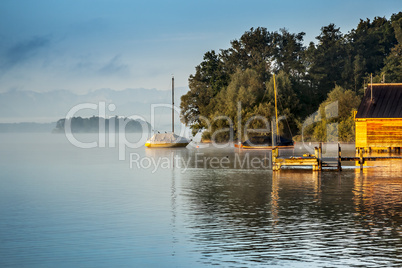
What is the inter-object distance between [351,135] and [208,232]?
6685 cm

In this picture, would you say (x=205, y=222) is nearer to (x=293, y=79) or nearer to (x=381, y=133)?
(x=381, y=133)

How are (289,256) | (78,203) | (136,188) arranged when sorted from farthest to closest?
1. (136,188)
2. (78,203)
3. (289,256)

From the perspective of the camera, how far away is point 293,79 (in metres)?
91.2

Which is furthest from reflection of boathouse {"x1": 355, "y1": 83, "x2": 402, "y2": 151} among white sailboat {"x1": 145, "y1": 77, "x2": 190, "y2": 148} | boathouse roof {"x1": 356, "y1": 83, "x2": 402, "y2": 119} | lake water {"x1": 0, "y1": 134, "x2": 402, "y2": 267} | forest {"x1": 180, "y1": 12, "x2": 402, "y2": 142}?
white sailboat {"x1": 145, "y1": 77, "x2": 190, "y2": 148}

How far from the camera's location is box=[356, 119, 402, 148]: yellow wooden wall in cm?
5041

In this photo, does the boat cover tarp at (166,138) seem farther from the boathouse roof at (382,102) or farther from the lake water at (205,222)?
the lake water at (205,222)

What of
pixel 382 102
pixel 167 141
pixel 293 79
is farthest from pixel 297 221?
pixel 293 79

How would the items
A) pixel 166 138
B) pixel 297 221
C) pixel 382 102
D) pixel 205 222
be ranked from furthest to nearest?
pixel 166 138 → pixel 382 102 → pixel 205 222 → pixel 297 221

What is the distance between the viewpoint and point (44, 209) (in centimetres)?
2264

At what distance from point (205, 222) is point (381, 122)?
3588 centimetres

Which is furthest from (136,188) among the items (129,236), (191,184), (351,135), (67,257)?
(351,135)

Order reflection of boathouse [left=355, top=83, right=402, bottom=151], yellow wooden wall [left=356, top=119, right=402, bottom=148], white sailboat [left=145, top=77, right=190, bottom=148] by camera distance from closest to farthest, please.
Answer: reflection of boathouse [left=355, top=83, right=402, bottom=151]
yellow wooden wall [left=356, top=119, right=402, bottom=148]
white sailboat [left=145, top=77, right=190, bottom=148]

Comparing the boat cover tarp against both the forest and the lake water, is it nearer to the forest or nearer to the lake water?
the forest

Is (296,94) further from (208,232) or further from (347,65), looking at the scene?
(208,232)
